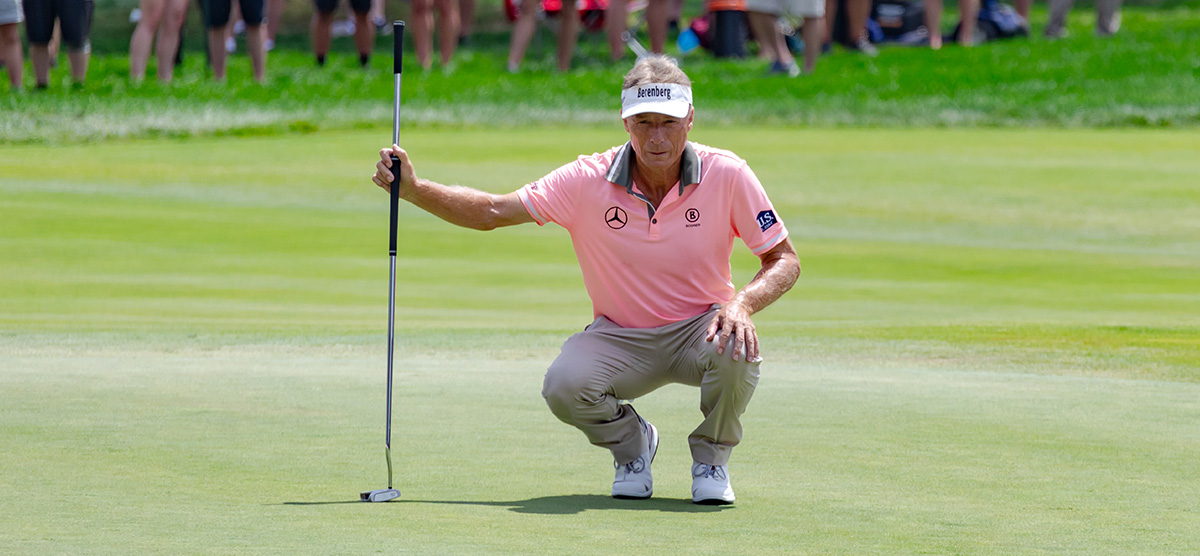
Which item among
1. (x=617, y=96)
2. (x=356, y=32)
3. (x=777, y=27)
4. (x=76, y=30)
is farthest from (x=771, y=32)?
(x=76, y=30)

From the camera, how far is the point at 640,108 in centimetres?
492

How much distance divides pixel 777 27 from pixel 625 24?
3.11 metres

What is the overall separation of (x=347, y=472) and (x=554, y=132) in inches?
499

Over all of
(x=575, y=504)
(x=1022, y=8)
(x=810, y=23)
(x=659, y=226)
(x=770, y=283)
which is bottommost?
(x=575, y=504)

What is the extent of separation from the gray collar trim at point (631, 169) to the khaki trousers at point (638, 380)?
43 centimetres

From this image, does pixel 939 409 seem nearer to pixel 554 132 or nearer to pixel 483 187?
pixel 483 187

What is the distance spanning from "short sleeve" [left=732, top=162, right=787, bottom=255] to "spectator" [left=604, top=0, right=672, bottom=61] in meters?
15.6

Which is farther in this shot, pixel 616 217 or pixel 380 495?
pixel 616 217

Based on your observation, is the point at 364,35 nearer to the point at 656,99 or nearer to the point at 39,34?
the point at 39,34

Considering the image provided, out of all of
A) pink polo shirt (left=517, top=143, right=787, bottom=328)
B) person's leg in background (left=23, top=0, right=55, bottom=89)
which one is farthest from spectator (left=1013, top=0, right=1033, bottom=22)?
pink polo shirt (left=517, top=143, right=787, bottom=328)

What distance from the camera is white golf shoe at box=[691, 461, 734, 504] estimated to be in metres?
4.82

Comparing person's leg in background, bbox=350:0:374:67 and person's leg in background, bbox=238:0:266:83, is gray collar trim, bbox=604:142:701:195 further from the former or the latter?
person's leg in background, bbox=350:0:374:67

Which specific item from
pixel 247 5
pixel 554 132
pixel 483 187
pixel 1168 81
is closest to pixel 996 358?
pixel 483 187

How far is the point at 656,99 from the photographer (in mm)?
4922
